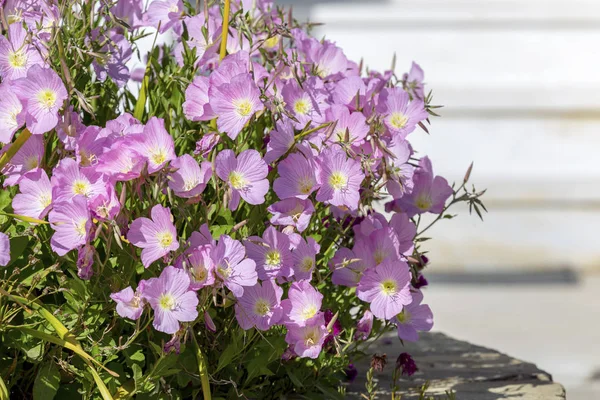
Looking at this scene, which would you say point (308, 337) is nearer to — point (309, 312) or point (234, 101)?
point (309, 312)

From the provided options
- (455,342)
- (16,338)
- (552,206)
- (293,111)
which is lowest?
(16,338)

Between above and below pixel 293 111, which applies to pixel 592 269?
above

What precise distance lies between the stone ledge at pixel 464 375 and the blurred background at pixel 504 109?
2555 mm

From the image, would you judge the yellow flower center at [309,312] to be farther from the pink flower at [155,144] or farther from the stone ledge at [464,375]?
the stone ledge at [464,375]

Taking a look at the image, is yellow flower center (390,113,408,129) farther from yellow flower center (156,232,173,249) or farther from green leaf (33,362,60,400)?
green leaf (33,362,60,400)

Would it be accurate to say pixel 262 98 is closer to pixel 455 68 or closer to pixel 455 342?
pixel 455 342

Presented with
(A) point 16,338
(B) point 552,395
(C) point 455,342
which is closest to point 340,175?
(A) point 16,338

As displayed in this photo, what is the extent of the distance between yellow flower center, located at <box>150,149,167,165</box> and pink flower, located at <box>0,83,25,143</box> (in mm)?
190

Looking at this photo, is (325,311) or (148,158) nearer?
(148,158)

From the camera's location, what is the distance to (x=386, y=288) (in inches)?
44.7

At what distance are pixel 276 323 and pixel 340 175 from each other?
0.64ft

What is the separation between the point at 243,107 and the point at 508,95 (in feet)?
11.9

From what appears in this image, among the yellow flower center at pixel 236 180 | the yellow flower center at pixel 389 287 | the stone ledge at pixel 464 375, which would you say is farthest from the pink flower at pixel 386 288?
the stone ledge at pixel 464 375

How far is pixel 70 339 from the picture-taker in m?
1.03
